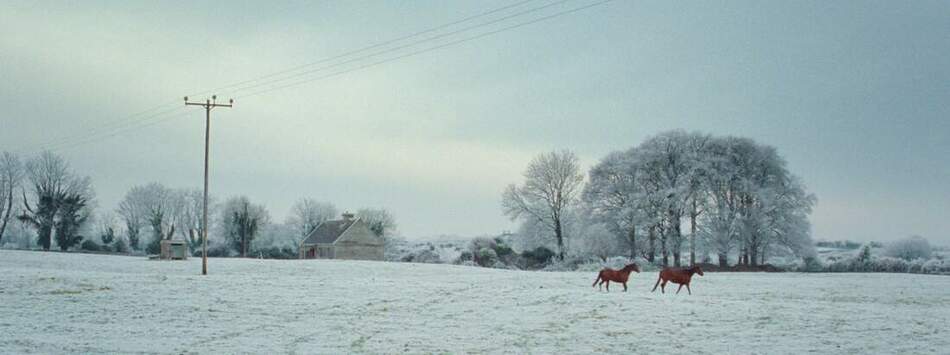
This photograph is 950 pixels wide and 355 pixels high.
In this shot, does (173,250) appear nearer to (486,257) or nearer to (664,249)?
(486,257)

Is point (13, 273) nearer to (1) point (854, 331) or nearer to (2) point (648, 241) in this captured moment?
(1) point (854, 331)

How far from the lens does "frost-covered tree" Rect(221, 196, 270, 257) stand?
111131 mm

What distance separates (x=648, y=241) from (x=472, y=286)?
42650 mm

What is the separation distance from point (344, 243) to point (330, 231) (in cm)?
451

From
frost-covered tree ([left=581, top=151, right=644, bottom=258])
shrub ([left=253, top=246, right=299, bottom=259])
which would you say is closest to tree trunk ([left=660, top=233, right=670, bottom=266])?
frost-covered tree ([left=581, top=151, right=644, bottom=258])

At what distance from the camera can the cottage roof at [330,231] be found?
3557 inches

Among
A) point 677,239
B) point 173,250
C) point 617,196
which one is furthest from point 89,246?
point 677,239

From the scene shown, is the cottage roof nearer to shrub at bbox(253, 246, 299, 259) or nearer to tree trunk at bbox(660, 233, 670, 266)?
shrub at bbox(253, 246, 299, 259)

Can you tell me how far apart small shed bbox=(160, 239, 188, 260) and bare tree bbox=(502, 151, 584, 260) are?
1433 inches

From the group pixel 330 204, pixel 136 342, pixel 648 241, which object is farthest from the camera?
pixel 330 204

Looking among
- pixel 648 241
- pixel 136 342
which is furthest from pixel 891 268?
pixel 136 342

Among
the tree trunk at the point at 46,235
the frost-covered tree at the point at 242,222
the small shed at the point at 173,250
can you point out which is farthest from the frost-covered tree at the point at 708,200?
the tree trunk at the point at 46,235

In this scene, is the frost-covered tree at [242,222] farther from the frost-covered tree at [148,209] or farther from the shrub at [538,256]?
the shrub at [538,256]

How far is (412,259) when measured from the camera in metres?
89.8
